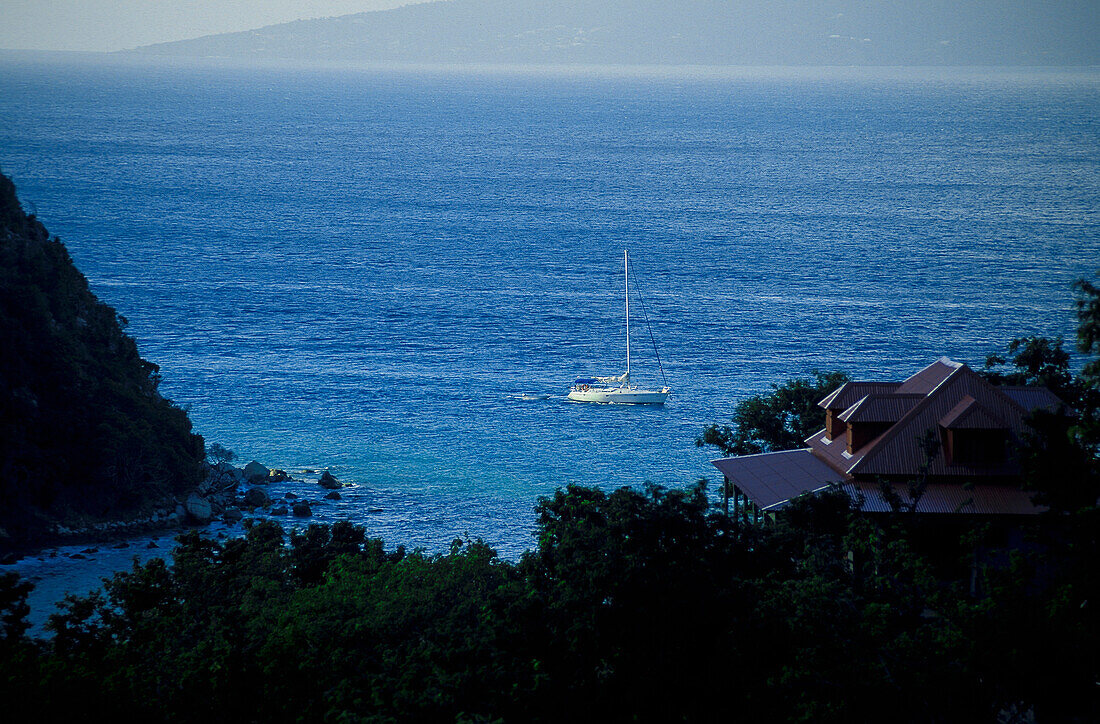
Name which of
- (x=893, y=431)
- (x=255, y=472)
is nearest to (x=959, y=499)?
(x=893, y=431)

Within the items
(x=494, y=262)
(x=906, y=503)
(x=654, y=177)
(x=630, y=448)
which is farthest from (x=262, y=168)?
(x=906, y=503)

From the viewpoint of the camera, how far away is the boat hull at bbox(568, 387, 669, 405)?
72.2 metres

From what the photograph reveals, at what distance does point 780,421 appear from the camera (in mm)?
42188

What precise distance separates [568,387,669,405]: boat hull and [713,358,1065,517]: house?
4003cm

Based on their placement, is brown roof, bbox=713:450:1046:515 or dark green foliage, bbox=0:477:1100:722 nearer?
dark green foliage, bbox=0:477:1100:722

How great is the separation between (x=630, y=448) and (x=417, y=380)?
1875cm

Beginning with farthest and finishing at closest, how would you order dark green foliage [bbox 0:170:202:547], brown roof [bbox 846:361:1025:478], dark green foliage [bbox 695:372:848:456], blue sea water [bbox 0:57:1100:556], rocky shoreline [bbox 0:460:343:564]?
blue sea water [bbox 0:57:1100:556]
dark green foliage [bbox 0:170:202:547]
rocky shoreline [bbox 0:460:343:564]
dark green foliage [bbox 695:372:848:456]
brown roof [bbox 846:361:1025:478]

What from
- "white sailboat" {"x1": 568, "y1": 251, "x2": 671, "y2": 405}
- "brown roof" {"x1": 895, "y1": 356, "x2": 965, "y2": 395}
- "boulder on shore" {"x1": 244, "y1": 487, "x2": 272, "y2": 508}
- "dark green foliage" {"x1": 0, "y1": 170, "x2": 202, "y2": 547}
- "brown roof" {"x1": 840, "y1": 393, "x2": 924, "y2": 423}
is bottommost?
"boulder on shore" {"x1": 244, "y1": 487, "x2": 272, "y2": 508}

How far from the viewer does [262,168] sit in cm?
18275

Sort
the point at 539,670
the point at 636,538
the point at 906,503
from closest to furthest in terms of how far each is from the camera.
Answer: the point at 539,670, the point at 636,538, the point at 906,503

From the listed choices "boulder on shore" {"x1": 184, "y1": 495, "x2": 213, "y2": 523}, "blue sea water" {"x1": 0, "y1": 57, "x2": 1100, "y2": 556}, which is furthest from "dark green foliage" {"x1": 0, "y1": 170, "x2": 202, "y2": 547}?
"blue sea water" {"x1": 0, "y1": 57, "x2": 1100, "y2": 556}

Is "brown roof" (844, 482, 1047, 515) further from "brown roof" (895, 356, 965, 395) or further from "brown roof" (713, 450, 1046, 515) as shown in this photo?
"brown roof" (895, 356, 965, 395)

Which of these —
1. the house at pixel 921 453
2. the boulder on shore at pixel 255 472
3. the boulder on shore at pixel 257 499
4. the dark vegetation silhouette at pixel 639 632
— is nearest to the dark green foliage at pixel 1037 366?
the house at pixel 921 453

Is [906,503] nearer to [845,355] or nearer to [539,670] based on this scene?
[539,670]
